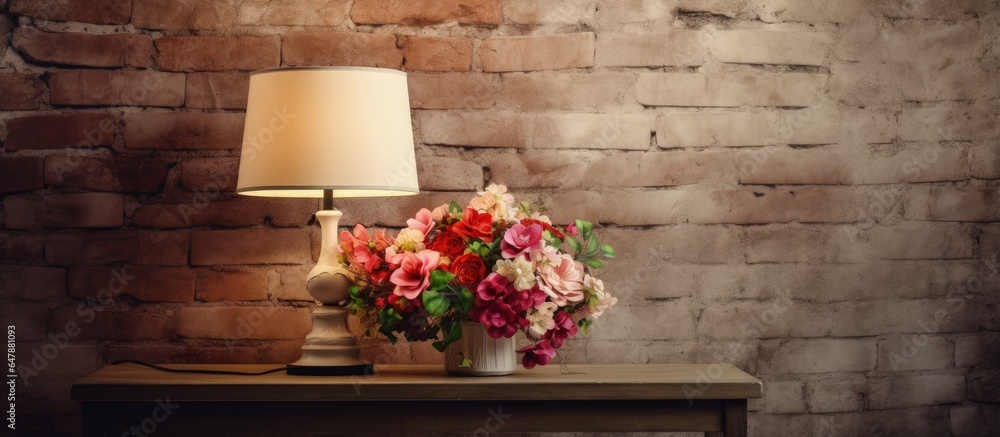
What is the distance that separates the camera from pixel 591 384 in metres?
1.41

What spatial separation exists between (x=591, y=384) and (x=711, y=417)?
0.22 metres

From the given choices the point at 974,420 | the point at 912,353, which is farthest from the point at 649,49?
the point at 974,420

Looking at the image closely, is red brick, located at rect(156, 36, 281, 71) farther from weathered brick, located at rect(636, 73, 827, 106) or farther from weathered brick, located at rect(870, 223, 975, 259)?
weathered brick, located at rect(870, 223, 975, 259)

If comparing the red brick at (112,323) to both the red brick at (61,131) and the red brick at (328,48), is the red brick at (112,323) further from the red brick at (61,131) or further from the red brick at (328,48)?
the red brick at (328,48)

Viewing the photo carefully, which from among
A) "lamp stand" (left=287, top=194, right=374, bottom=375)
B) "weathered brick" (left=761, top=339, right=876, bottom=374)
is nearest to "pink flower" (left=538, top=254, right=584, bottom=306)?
"lamp stand" (left=287, top=194, right=374, bottom=375)

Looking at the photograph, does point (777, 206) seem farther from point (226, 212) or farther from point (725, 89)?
point (226, 212)

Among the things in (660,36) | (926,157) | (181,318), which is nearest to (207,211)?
(181,318)

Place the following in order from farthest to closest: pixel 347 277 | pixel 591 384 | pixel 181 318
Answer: pixel 181 318, pixel 347 277, pixel 591 384

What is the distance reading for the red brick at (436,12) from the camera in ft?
6.06

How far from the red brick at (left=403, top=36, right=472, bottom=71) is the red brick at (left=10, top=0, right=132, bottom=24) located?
612 millimetres

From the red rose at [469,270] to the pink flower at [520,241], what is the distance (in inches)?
1.8

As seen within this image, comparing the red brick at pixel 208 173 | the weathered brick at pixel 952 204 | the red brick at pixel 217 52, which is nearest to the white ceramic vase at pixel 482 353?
the red brick at pixel 208 173

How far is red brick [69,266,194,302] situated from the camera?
1.80m

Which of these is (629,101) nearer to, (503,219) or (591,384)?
(503,219)
